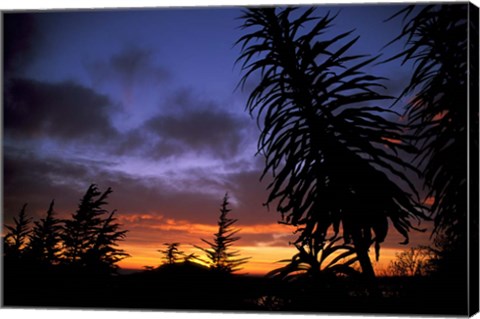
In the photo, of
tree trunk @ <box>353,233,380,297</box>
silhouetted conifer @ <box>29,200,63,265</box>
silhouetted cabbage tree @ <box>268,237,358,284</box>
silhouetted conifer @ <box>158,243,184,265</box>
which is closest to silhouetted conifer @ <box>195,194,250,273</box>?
silhouetted conifer @ <box>158,243,184,265</box>

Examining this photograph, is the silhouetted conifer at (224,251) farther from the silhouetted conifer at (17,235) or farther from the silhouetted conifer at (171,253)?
the silhouetted conifer at (17,235)

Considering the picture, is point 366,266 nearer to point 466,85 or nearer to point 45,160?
point 466,85

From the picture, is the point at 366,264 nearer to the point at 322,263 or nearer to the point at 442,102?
the point at 322,263

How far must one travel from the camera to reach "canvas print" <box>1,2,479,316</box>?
5570mm

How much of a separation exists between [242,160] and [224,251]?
2.51 feet

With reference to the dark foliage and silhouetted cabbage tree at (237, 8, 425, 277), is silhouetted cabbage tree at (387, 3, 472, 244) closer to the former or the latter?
silhouetted cabbage tree at (237, 8, 425, 277)

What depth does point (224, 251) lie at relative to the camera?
5957mm

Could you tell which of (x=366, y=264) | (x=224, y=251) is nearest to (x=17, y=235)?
(x=224, y=251)

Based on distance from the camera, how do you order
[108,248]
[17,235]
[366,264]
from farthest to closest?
[17,235] < [108,248] < [366,264]

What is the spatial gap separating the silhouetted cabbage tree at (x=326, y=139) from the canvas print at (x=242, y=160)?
0.01 meters

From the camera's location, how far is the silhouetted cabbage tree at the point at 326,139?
218 inches

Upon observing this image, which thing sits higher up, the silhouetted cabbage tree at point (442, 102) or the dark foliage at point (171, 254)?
the silhouetted cabbage tree at point (442, 102)

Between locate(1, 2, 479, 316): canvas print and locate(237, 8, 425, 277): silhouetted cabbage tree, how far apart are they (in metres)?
0.01

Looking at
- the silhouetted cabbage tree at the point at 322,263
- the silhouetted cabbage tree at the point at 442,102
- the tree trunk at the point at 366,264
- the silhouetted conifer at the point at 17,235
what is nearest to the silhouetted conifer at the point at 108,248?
the silhouetted conifer at the point at 17,235
